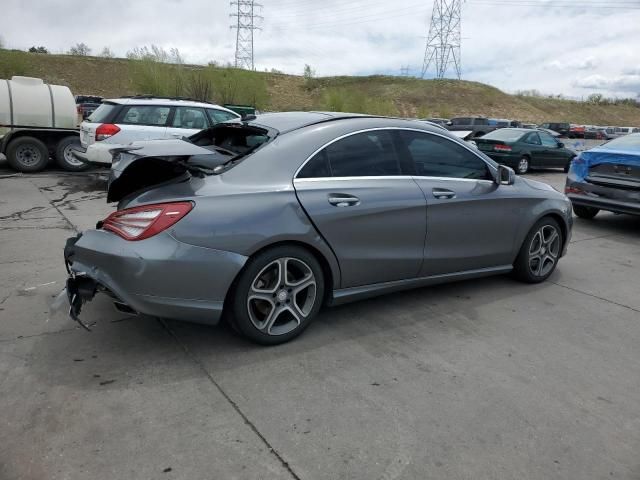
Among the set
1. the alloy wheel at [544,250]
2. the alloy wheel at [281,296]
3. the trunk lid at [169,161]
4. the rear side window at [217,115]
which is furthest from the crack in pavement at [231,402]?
the rear side window at [217,115]

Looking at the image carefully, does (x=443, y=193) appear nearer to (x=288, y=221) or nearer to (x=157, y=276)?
(x=288, y=221)

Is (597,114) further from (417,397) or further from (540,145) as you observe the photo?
(417,397)

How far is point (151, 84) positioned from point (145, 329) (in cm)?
3568

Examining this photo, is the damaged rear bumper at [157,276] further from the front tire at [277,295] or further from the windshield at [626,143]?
the windshield at [626,143]

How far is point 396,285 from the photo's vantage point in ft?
13.6

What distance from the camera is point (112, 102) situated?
1016 centimetres

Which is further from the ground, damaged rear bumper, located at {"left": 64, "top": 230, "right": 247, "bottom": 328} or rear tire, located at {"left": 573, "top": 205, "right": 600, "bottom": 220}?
damaged rear bumper, located at {"left": 64, "top": 230, "right": 247, "bottom": 328}

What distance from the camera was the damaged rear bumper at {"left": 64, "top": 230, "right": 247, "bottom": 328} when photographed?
10.1 feet

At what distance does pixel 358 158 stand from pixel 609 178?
5.68 metres

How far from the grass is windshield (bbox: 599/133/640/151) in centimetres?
3219

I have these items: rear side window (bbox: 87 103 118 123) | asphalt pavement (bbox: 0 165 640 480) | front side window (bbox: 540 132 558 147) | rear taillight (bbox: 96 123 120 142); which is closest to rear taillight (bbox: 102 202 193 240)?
asphalt pavement (bbox: 0 165 640 480)

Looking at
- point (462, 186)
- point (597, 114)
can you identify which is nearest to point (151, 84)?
point (462, 186)

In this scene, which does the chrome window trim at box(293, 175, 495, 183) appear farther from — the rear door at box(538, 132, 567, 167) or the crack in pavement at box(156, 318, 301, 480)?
the rear door at box(538, 132, 567, 167)

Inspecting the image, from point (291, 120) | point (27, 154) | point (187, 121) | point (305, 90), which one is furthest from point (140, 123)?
point (305, 90)
